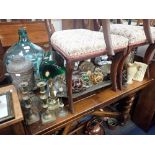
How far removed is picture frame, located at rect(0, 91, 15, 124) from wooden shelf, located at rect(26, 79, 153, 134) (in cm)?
21

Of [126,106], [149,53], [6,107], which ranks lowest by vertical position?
[126,106]

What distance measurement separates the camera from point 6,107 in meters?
0.62

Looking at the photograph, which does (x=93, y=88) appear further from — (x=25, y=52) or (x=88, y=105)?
(x=25, y=52)

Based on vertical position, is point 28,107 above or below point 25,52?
below

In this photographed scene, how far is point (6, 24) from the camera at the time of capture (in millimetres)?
1511

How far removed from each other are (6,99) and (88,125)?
2.28ft

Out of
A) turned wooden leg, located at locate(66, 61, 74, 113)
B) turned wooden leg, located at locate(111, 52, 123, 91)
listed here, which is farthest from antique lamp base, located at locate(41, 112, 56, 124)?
turned wooden leg, located at locate(111, 52, 123, 91)

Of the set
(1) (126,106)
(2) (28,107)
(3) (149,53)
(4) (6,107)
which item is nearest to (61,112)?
(2) (28,107)

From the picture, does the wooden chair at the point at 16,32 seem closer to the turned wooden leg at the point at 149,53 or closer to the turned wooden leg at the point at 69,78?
the turned wooden leg at the point at 69,78

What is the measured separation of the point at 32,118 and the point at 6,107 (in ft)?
0.72

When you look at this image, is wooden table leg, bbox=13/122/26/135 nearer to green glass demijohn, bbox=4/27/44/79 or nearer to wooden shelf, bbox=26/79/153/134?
wooden shelf, bbox=26/79/153/134

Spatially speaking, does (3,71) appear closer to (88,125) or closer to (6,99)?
(6,99)

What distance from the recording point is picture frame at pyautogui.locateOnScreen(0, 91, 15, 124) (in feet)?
1.91
